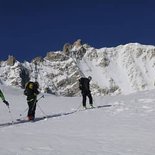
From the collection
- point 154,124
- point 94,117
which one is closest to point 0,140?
point 154,124

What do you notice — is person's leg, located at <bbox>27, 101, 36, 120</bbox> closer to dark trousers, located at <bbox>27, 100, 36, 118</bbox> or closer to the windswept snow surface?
dark trousers, located at <bbox>27, 100, 36, 118</bbox>

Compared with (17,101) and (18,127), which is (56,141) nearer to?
(18,127)

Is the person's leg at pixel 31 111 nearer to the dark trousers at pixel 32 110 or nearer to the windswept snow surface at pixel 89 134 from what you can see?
the dark trousers at pixel 32 110

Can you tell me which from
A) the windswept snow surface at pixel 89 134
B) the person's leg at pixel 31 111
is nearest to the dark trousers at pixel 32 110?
the person's leg at pixel 31 111

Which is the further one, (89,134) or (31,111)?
(31,111)

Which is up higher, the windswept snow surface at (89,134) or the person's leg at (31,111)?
the person's leg at (31,111)

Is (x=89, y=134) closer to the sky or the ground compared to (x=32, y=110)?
closer to the ground

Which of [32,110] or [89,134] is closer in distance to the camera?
[89,134]

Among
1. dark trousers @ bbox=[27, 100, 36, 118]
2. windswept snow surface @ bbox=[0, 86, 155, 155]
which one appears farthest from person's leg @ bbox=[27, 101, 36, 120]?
windswept snow surface @ bbox=[0, 86, 155, 155]

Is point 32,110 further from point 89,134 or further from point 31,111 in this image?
point 89,134

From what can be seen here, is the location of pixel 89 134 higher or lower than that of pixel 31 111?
lower

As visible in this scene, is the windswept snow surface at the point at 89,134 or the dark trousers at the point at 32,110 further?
the dark trousers at the point at 32,110

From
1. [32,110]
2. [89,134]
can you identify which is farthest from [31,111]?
[89,134]

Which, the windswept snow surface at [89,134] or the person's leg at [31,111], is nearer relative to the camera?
the windswept snow surface at [89,134]
